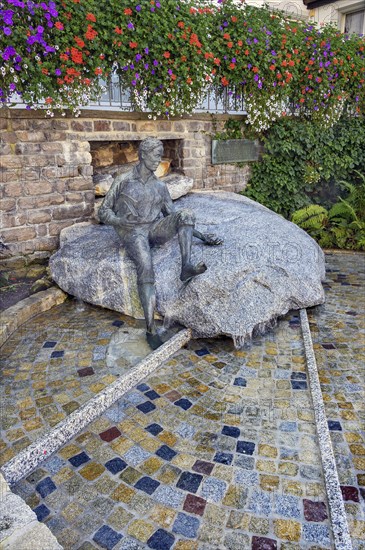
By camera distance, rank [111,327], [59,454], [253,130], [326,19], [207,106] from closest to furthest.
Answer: [59,454]
[111,327]
[207,106]
[253,130]
[326,19]

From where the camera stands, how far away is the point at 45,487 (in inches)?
89.5

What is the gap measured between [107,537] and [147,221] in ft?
9.30

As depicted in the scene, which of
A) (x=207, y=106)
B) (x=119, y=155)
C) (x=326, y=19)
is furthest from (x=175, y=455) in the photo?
(x=326, y=19)

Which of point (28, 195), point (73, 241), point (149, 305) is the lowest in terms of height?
point (149, 305)

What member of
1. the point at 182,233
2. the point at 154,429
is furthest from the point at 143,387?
the point at 182,233

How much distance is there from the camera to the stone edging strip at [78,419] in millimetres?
2303

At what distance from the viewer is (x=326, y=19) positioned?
Answer: 11.4m

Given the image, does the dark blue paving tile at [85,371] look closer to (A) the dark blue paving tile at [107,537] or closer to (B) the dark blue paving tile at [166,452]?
(B) the dark blue paving tile at [166,452]

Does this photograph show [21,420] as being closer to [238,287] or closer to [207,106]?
[238,287]

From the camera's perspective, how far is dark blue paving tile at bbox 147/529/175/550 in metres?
1.95

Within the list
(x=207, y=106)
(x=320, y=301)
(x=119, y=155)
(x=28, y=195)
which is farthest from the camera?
(x=207, y=106)

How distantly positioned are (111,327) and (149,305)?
58cm

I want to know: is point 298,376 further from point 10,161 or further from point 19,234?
point 10,161

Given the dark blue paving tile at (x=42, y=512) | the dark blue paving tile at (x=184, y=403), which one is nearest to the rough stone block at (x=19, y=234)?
the dark blue paving tile at (x=184, y=403)
